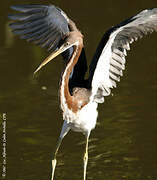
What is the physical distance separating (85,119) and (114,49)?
86 cm

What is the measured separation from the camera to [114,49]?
294 inches

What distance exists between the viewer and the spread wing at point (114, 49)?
6984mm

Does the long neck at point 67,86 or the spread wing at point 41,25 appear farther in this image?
the spread wing at point 41,25

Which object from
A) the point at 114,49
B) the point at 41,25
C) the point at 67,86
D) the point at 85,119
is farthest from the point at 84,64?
the point at 41,25

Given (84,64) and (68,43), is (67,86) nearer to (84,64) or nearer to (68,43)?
(68,43)

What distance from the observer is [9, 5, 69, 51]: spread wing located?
794 cm

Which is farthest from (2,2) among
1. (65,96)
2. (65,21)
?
(65,96)

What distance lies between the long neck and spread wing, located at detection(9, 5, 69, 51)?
77 centimetres

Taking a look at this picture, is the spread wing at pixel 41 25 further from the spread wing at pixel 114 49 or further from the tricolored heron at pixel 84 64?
the spread wing at pixel 114 49

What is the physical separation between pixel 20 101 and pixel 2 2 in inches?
193

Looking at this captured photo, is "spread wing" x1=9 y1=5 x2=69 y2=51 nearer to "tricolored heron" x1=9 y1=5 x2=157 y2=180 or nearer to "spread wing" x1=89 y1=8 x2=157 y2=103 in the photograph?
"tricolored heron" x1=9 y1=5 x2=157 y2=180

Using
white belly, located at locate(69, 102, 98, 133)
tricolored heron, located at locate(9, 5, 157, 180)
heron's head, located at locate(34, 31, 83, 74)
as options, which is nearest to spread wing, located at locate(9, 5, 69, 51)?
tricolored heron, located at locate(9, 5, 157, 180)

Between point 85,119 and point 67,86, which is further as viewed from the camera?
point 85,119

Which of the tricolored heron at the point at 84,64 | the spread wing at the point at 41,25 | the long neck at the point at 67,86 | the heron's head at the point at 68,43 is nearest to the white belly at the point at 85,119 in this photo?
the tricolored heron at the point at 84,64
